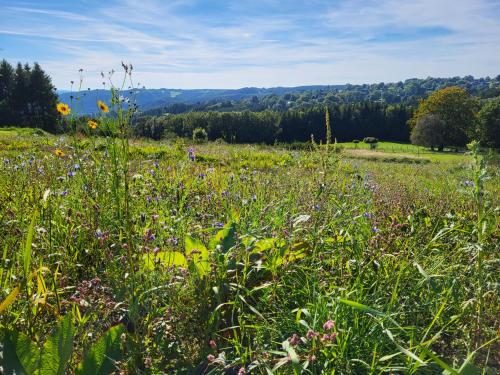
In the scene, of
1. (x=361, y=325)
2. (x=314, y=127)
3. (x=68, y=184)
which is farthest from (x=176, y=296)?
(x=314, y=127)

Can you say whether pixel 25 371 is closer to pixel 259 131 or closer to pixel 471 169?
pixel 471 169

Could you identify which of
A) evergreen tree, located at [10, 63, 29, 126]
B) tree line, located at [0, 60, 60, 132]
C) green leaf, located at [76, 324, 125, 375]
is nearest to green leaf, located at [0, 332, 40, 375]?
green leaf, located at [76, 324, 125, 375]

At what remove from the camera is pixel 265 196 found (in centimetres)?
376

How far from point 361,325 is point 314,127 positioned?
81.3 m

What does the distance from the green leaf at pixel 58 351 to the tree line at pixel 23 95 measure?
5155 centimetres

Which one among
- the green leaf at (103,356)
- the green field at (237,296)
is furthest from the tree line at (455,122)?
the green leaf at (103,356)

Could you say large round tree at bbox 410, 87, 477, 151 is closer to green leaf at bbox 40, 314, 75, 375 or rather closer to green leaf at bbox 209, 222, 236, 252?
green leaf at bbox 209, 222, 236, 252

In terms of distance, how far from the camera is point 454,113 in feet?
172

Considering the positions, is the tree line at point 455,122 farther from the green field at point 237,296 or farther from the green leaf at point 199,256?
the green leaf at point 199,256

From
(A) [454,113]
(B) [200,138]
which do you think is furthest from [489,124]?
(B) [200,138]

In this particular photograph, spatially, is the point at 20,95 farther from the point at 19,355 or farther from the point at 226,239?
the point at 19,355

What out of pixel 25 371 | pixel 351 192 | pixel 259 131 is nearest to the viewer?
pixel 25 371

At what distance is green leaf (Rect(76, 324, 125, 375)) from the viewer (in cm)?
152

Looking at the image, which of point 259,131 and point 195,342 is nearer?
point 195,342
